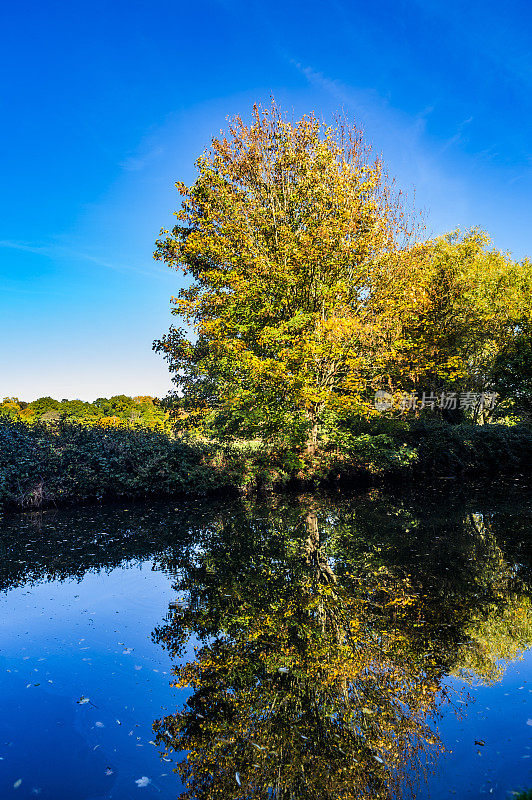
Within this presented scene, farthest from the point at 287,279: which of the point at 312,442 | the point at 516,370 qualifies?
the point at 516,370

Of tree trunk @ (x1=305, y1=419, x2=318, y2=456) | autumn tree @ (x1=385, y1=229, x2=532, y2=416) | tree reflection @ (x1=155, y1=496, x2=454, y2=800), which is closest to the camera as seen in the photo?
tree reflection @ (x1=155, y1=496, x2=454, y2=800)

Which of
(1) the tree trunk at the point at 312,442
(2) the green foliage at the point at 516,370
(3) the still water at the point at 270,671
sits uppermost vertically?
(2) the green foliage at the point at 516,370

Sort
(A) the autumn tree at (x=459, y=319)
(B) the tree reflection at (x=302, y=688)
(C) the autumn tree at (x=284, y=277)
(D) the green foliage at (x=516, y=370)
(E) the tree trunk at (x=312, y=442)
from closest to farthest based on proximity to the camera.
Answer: (B) the tree reflection at (x=302, y=688), (C) the autumn tree at (x=284, y=277), (E) the tree trunk at (x=312, y=442), (A) the autumn tree at (x=459, y=319), (D) the green foliage at (x=516, y=370)

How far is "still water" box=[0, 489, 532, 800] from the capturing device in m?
2.97

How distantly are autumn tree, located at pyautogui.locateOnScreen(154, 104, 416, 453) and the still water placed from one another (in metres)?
6.36

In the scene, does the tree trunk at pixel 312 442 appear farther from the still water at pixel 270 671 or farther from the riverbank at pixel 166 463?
the still water at pixel 270 671

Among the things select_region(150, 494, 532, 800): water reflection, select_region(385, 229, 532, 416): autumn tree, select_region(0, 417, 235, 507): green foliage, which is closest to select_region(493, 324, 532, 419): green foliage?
select_region(385, 229, 532, 416): autumn tree

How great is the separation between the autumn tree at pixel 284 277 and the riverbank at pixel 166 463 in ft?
3.99

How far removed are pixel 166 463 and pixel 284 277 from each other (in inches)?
286

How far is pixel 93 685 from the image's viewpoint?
422 cm

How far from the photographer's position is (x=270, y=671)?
415 centimetres

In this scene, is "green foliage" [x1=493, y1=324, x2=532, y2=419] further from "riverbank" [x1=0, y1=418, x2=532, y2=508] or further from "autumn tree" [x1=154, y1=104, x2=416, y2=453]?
"autumn tree" [x1=154, y1=104, x2=416, y2=453]

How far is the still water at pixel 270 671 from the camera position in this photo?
2.97 m

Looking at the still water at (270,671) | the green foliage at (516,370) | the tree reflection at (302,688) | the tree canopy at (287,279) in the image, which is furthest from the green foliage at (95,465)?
the green foliage at (516,370)
